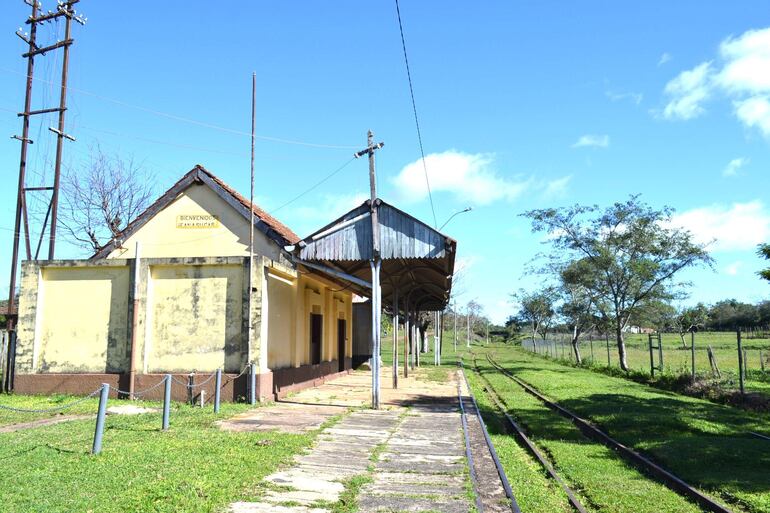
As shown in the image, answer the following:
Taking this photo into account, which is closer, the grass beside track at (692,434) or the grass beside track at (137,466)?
the grass beside track at (137,466)

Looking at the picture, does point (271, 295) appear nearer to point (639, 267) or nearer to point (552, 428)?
point (552, 428)

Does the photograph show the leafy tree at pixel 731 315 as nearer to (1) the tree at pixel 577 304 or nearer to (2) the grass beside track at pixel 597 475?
(1) the tree at pixel 577 304

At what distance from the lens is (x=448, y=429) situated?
36.6 feet

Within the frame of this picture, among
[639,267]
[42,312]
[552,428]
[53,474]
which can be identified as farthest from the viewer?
[639,267]

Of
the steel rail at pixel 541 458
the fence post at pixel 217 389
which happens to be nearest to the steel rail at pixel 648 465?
the steel rail at pixel 541 458

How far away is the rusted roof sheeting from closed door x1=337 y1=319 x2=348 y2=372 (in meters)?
9.60

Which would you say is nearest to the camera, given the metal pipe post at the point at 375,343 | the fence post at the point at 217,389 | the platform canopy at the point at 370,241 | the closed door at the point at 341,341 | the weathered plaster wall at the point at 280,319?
the fence post at the point at 217,389

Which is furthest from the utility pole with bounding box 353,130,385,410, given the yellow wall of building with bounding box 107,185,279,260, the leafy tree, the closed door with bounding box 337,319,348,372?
the leafy tree

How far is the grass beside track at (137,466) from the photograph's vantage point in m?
5.72

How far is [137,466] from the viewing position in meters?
7.00

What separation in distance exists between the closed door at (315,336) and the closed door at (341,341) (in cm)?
359

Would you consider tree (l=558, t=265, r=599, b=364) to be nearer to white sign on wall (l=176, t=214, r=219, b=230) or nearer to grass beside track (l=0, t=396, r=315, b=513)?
white sign on wall (l=176, t=214, r=219, b=230)

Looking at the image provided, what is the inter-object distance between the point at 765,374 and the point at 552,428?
Result: 38.9 ft

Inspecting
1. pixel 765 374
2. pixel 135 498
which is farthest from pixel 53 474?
pixel 765 374
